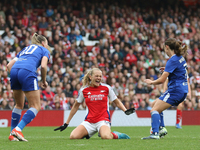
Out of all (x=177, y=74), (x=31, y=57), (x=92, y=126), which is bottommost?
(x=92, y=126)

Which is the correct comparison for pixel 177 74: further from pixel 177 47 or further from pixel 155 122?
pixel 155 122

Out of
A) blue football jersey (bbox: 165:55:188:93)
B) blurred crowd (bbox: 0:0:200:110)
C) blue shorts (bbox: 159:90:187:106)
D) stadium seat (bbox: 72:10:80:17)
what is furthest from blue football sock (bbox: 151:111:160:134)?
stadium seat (bbox: 72:10:80:17)

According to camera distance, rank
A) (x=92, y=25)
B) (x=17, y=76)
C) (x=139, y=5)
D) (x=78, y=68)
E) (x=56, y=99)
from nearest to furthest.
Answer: (x=17, y=76)
(x=56, y=99)
(x=78, y=68)
(x=92, y=25)
(x=139, y=5)

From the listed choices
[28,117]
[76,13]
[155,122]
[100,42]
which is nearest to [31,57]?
[28,117]

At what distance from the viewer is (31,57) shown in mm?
6266

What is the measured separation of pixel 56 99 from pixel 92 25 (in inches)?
213

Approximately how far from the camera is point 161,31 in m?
18.6

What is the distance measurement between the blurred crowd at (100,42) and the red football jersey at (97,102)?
6449 mm

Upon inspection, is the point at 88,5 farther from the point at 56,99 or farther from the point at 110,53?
the point at 56,99

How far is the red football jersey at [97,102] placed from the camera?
661 cm

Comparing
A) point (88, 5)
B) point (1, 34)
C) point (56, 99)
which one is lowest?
point (56, 99)

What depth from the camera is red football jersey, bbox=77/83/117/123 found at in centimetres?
661

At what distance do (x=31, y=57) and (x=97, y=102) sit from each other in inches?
56.1

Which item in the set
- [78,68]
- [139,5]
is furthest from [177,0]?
[78,68]
